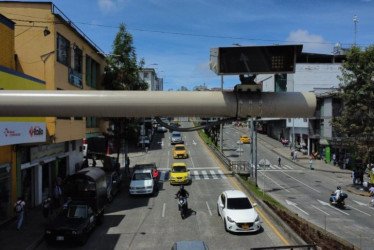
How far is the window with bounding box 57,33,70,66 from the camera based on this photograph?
21562 mm

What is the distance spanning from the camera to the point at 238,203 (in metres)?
16.7

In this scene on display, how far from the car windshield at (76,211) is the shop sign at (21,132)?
154 inches

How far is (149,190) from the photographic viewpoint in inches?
945

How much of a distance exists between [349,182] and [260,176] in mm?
9386

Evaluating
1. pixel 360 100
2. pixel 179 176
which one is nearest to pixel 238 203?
pixel 179 176

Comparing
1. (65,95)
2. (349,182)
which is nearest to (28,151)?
(65,95)

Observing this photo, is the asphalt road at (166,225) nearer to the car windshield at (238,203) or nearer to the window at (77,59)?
the car windshield at (238,203)

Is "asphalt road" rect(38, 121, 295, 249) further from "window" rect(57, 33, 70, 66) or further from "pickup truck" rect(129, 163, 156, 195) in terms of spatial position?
"window" rect(57, 33, 70, 66)

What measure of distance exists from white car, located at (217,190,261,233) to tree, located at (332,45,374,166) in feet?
55.5

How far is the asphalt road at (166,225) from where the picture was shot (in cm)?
1401

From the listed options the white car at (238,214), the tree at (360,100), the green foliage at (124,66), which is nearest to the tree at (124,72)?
the green foliage at (124,66)

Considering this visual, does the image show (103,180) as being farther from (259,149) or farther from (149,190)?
(259,149)

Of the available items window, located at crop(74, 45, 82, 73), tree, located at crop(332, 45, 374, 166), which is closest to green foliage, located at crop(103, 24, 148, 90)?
window, located at crop(74, 45, 82, 73)

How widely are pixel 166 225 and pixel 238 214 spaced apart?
3890mm
